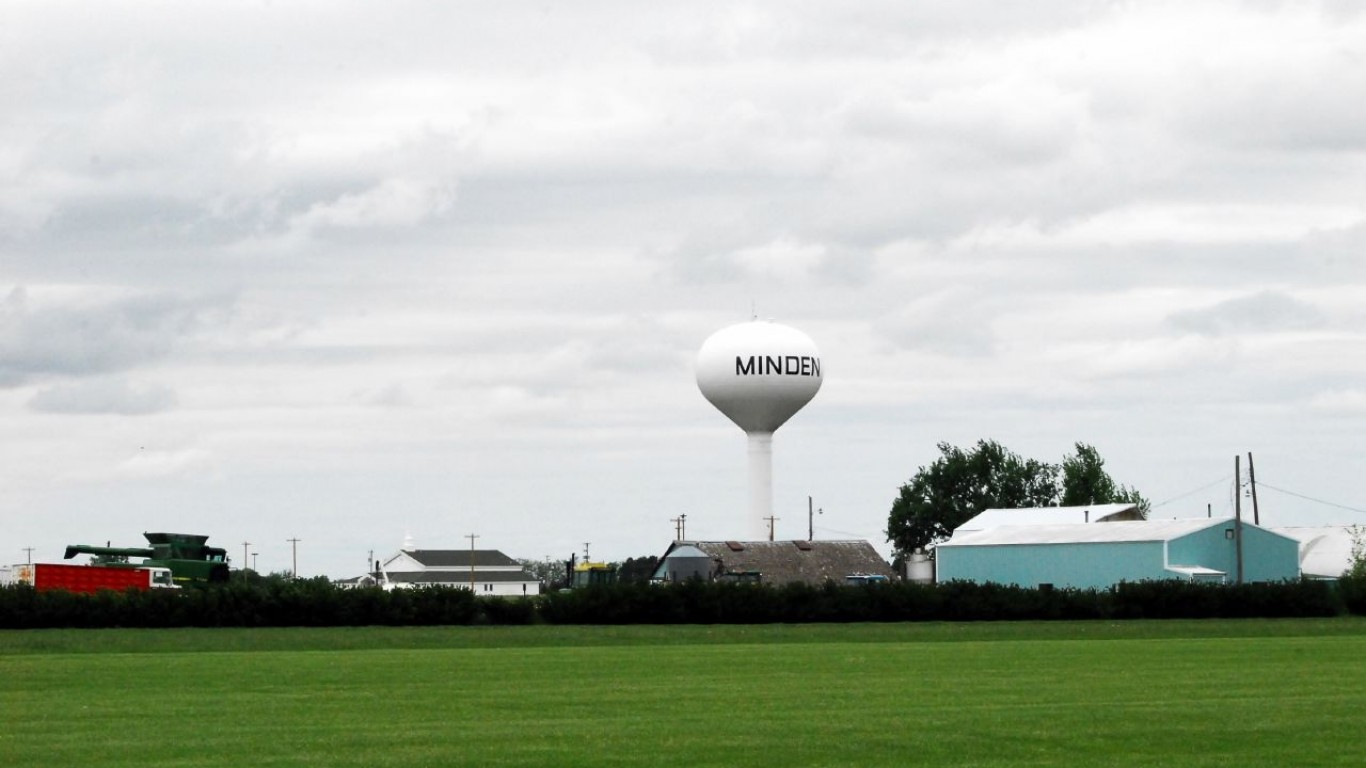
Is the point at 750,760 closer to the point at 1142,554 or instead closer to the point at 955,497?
the point at 1142,554

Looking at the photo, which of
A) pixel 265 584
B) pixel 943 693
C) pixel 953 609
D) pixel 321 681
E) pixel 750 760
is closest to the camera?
pixel 750 760

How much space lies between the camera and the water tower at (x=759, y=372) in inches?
3462

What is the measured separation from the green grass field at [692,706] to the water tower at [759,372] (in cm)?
4815

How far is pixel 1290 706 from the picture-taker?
70.4ft

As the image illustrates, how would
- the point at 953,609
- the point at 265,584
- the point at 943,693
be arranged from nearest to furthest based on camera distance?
1. the point at 943,693
2. the point at 265,584
3. the point at 953,609

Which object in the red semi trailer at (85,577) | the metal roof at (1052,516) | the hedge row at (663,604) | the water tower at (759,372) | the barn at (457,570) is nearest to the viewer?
the hedge row at (663,604)

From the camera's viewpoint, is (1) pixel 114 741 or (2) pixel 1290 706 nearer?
(1) pixel 114 741

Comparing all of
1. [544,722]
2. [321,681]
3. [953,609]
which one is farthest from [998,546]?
[544,722]

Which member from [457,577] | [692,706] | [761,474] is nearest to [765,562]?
[761,474]

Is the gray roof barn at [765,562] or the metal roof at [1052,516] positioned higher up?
the metal roof at [1052,516]

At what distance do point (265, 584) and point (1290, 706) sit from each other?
46.1m

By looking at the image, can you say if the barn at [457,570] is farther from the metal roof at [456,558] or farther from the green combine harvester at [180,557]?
the green combine harvester at [180,557]

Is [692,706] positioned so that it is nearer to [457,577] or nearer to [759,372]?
[759,372]

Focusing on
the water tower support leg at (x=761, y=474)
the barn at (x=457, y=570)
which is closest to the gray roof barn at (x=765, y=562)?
the water tower support leg at (x=761, y=474)
